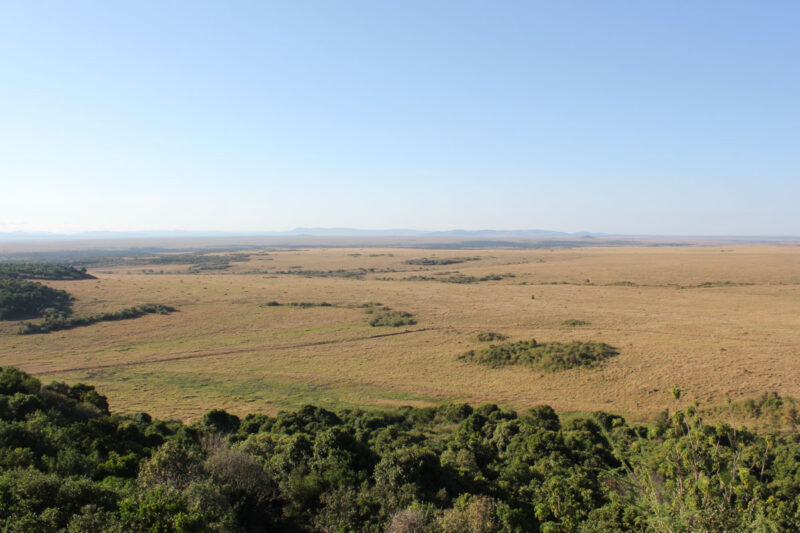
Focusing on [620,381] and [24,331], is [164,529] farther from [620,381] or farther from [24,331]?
[24,331]

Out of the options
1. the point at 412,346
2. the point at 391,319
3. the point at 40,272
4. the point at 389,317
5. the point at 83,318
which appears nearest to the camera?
the point at 412,346

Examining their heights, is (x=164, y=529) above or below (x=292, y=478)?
above

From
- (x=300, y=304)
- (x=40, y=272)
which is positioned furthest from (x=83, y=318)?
(x=40, y=272)

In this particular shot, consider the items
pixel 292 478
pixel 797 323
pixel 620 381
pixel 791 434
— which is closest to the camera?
pixel 292 478

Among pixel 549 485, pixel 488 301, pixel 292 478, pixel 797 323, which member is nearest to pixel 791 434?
pixel 549 485

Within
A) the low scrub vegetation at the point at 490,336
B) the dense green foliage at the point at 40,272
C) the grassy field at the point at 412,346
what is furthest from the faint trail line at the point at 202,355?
the dense green foliage at the point at 40,272

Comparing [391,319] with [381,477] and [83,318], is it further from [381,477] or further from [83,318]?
[381,477]
